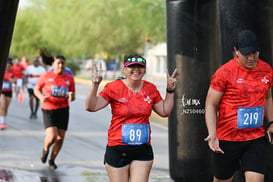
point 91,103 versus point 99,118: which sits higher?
point 99,118

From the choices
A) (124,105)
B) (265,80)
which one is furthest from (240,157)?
(124,105)

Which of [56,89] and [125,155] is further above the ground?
[56,89]

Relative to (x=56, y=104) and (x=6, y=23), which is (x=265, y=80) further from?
(x=56, y=104)

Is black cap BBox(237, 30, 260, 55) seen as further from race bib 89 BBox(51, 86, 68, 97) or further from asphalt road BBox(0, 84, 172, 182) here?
race bib 89 BBox(51, 86, 68, 97)

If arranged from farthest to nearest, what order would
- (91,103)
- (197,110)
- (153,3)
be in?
(153,3) → (197,110) → (91,103)

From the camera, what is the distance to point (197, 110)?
28.1 feet

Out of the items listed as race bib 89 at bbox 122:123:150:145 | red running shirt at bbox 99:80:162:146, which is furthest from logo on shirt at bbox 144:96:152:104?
race bib 89 at bbox 122:123:150:145

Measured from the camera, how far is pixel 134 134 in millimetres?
6109

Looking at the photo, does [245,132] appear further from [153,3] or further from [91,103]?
[153,3]

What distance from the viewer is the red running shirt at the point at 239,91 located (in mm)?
6035

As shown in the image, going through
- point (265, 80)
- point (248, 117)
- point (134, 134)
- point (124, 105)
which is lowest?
point (134, 134)

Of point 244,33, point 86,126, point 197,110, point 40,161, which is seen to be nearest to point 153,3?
point 86,126

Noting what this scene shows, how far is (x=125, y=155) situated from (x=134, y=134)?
0.23m

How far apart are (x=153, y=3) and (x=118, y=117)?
30.2 metres
